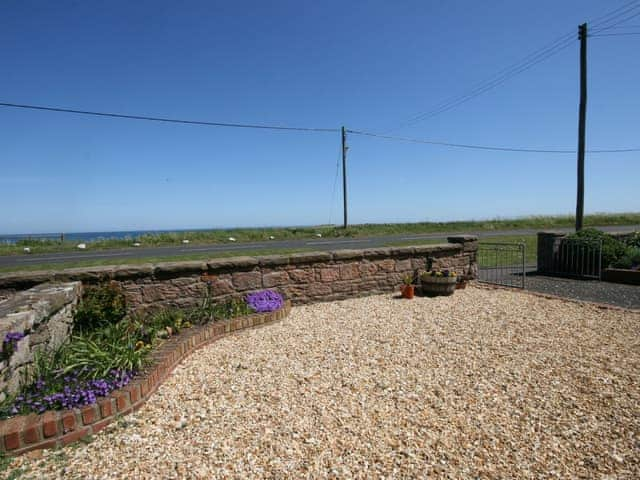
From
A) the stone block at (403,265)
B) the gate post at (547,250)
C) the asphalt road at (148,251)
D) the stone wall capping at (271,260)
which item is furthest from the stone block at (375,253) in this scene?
the asphalt road at (148,251)

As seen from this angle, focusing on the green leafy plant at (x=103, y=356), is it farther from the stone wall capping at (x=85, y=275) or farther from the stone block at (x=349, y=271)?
the stone block at (x=349, y=271)

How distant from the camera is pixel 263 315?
5277 mm

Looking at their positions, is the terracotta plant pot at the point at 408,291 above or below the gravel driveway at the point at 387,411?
above

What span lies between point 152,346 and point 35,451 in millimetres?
1478

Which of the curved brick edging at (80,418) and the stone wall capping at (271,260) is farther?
Result: the stone wall capping at (271,260)

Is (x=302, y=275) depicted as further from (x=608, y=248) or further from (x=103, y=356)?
(x=608, y=248)

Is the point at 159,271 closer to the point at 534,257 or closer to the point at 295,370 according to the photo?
the point at 295,370

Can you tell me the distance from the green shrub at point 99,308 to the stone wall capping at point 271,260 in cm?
208

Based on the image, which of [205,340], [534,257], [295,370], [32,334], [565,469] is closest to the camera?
[565,469]

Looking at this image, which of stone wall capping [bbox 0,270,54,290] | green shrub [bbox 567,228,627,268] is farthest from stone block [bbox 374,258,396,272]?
green shrub [bbox 567,228,627,268]

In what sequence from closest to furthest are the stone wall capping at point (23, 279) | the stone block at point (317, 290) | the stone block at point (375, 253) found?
1. the stone wall capping at point (23, 279)
2. the stone block at point (317, 290)
3. the stone block at point (375, 253)

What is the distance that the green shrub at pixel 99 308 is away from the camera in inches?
169

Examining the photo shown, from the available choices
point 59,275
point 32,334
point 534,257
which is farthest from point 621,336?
point 534,257

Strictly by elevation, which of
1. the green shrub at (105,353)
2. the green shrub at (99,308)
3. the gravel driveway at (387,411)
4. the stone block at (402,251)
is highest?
the stone block at (402,251)
